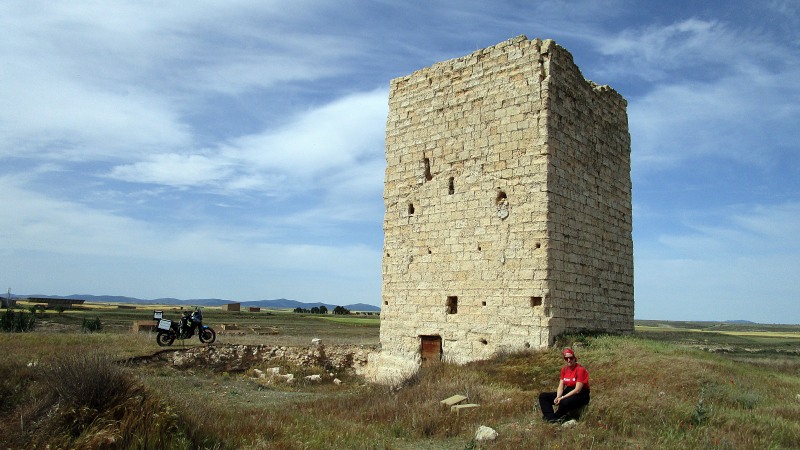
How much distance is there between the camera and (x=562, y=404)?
6.45 metres

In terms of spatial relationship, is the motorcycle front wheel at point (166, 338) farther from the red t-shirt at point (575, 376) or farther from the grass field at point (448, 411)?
the red t-shirt at point (575, 376)

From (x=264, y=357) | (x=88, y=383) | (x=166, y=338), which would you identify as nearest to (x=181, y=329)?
(x=166, y=338)

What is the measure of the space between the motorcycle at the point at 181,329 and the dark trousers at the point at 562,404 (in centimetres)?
1049

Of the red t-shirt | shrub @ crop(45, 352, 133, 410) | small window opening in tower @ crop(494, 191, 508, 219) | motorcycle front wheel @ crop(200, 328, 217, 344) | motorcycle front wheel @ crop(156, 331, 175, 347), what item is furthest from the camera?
motorcycle front wheel @ crop(200, 328, 217, 344)

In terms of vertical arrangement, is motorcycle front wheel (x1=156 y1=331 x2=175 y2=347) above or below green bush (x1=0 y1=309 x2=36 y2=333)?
above

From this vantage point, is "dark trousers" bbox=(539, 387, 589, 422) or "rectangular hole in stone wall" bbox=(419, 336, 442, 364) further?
"rectangular hole in stone wall" bbox=(419, 336, 442, 364)

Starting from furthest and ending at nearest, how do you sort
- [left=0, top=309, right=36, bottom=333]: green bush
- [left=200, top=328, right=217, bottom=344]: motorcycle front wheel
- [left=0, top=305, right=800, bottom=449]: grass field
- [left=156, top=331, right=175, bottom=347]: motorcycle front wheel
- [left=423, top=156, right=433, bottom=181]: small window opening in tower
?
Result: [left=0, top=309, right=36, bottom=333]: green bush → [left=200, top=328, right=217, bottom=344]: motorcycle front wheel → [left=156, top=331, right=175, bottom=347]: motorcycle front wheel → [left=423, top=156, right=433, bottom=181]: small window opening in tower → [left=0, top=305, right=800, bottom=449]: grass field

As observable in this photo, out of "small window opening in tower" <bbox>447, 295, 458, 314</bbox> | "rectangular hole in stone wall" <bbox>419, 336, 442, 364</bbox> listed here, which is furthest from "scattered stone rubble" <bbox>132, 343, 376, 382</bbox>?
"small window opening in tower" <bbox>447, 295, 458, 314</bbox>

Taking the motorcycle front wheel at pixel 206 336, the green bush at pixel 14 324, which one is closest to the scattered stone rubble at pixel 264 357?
the motorcycle front wheel at pixel 206 336

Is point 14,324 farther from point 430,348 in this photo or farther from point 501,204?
point 501,204

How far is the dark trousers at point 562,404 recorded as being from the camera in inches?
253

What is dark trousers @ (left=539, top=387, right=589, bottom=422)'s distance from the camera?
21.1 feet

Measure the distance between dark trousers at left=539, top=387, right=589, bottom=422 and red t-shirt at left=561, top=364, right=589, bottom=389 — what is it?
4.2 inches

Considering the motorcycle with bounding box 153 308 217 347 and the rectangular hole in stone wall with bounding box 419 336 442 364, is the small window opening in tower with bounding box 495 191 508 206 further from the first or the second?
the motorcycle with bounding box 153 308 217 347
